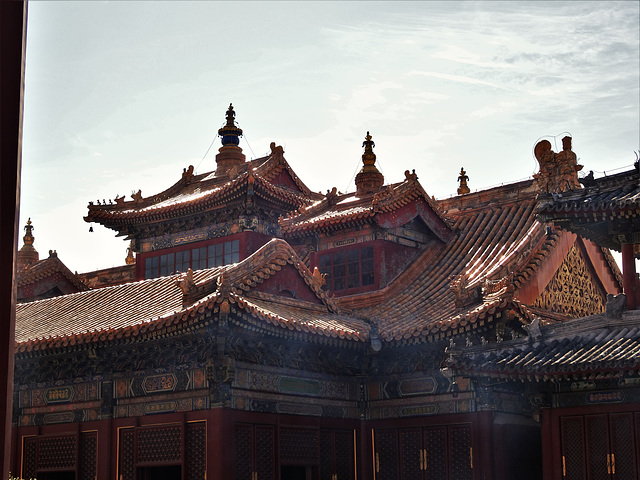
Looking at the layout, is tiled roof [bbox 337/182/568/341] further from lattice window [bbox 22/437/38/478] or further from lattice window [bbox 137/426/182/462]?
lattice window [bbox 22/437/38/478]

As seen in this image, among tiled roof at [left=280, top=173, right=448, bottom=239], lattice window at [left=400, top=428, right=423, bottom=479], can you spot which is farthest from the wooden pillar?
tiled roof at [left=280, top=173, right=448, bottom=239]

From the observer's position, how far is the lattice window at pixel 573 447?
15.3 metres

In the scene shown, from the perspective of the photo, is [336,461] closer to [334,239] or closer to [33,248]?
[334,239]

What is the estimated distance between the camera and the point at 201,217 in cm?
2595

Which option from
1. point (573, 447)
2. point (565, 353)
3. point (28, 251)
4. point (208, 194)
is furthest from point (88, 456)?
point (28, 251)

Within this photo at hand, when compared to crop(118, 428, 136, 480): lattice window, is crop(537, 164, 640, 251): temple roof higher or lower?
higher

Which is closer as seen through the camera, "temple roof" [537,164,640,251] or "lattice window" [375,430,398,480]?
"temple roof" [537,164,640,251]

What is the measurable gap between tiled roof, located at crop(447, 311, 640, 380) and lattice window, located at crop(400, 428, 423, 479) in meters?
Result: 3.99

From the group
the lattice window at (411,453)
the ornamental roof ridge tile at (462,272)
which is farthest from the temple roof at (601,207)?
the lattice window at (411,453)

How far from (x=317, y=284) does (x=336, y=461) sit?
3908 mm

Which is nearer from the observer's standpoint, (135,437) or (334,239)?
(135,437)

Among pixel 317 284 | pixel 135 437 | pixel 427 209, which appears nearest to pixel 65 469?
pixel 135 437

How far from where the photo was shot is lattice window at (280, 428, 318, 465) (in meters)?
18.3

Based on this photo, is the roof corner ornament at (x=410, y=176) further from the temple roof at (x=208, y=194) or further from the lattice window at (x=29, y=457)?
the lattice window at (x=29, y=457)
